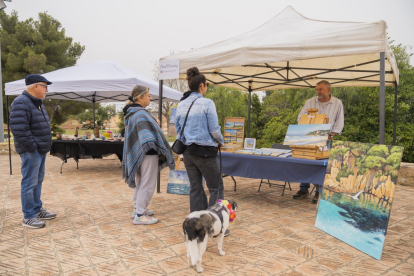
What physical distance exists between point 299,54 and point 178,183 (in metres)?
2.82

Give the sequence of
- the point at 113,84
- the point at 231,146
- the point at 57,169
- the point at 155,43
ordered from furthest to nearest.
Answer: the point at 155,43 < the point at 57,169 < the point at 113,84 < the point at 231,146

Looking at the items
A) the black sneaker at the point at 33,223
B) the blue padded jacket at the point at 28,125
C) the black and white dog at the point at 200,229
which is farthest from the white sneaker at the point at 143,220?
the blue padded jacket at the point at 28,125

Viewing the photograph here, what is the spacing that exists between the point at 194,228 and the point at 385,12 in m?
9.44

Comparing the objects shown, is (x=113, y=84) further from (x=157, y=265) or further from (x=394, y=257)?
(x=394, y=257)

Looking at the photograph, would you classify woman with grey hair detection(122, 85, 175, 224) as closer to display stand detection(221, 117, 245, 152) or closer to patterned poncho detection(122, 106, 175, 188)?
patterned poncho detection(122, 106, 175, 188)

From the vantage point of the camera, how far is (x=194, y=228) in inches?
84.4

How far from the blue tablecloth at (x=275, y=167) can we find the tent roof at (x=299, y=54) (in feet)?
4.26

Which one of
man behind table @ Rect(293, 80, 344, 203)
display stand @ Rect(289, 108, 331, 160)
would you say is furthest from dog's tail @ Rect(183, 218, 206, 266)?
man behind table @ Rect(293, 80, 344, 203)

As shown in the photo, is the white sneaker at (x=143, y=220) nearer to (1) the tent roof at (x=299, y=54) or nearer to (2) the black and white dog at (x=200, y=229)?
(2) the black and white dog at (x=200, y=229)

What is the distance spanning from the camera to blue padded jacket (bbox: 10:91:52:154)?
297 cm

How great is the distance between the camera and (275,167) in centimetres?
387

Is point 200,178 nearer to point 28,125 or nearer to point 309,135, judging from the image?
point 309,135

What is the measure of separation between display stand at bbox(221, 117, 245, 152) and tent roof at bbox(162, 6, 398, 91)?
91 cm

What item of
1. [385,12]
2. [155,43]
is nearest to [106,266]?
[385,12]
